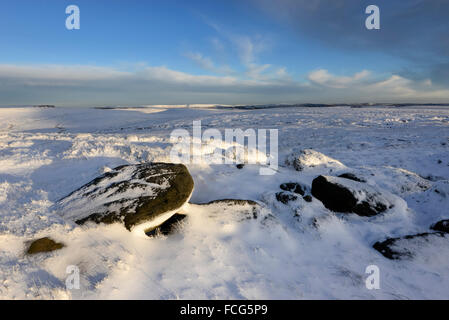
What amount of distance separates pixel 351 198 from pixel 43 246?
638 cm

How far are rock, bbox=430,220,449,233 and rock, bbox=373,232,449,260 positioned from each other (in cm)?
33

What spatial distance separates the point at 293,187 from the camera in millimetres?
6656

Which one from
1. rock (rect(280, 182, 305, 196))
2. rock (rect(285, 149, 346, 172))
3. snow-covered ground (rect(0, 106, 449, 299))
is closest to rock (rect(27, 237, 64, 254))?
snow-covered ground (rect(0, 106, 449, 299))

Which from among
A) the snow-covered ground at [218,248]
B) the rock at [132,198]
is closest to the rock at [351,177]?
the snow-covered ground at [218,248]

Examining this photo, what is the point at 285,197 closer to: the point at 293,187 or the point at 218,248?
the point at 293,187

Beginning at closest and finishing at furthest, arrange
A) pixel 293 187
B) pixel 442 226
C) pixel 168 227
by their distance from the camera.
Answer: pixel 168 227, pixel 442 226, pixel 293 187

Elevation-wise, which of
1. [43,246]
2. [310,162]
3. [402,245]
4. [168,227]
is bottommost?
[402,245]

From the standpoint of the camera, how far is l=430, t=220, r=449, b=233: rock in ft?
15.8

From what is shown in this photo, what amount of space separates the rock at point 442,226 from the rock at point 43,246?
23.4 feet

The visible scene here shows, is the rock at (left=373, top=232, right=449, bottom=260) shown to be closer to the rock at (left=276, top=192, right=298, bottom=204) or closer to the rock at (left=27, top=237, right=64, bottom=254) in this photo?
the rock at (left=276, top=192, right=298, bottom=204)

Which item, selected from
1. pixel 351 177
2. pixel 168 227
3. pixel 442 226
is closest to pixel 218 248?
pixel 168 227
